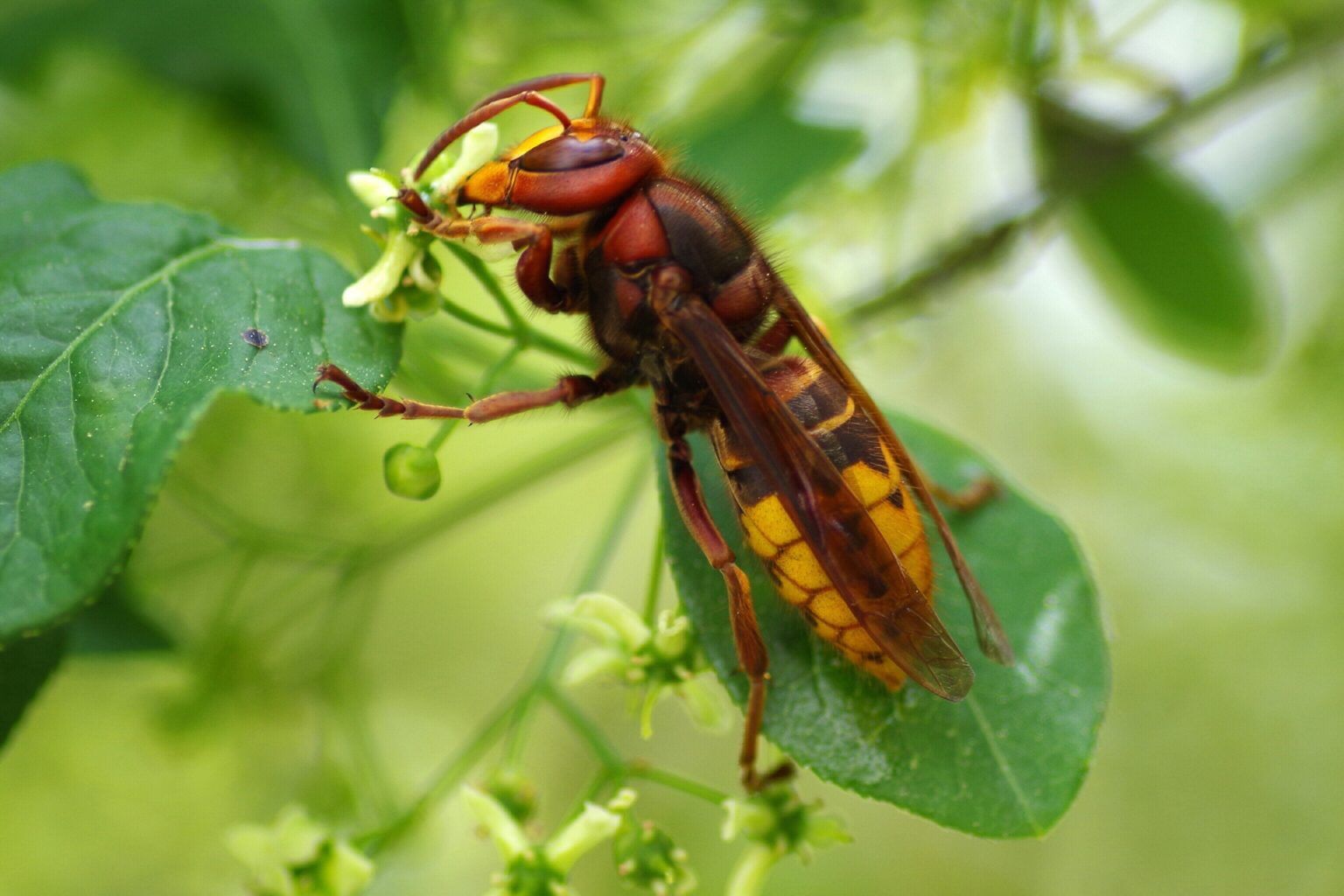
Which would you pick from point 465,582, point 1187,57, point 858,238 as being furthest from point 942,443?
point 465,582

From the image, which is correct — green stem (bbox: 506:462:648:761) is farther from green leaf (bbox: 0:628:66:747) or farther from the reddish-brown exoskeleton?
green leaf (bbox: 0:628:66:747)

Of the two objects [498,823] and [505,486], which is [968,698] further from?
[505,486]

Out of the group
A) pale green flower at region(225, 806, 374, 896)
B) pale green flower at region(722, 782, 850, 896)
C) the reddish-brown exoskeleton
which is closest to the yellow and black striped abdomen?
the reddish-brown exoskeleton

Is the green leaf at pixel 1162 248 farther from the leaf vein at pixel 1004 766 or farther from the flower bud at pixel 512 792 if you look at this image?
the flower bud at pixel 512 792

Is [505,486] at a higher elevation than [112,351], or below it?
below

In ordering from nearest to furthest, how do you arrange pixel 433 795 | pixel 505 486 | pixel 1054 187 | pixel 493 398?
pixel 493 398, pixel 433 795, pixel 505 486, pixel 1054 187

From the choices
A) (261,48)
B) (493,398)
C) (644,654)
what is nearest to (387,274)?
(493,398)
